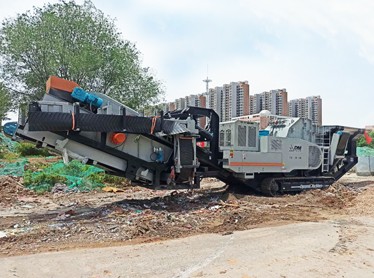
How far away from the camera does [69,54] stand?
941 inches

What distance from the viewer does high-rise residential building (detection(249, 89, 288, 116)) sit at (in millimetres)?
29797

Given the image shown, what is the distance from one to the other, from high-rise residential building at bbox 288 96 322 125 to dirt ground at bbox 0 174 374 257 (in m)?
18.2

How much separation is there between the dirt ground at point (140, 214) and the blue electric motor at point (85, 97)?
2.45 metres

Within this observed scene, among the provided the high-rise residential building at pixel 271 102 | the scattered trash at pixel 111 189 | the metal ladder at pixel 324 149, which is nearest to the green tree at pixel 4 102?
the scattered trash at pixel 111 189

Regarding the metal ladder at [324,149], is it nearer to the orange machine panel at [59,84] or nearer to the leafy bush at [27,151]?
the orange machine panel at [59,84]

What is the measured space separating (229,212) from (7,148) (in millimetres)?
18899

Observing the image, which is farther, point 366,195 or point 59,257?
point 366,195


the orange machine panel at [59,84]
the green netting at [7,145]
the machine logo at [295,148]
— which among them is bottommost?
the green netting at [7,145]

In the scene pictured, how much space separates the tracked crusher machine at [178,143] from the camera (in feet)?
28.2

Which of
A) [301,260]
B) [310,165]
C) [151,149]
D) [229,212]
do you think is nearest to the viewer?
[301,260]

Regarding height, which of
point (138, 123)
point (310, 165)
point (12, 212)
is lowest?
point (12, 212)

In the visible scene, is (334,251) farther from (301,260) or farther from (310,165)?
(310,165)

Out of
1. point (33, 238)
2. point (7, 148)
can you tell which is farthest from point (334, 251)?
point (7, 148)

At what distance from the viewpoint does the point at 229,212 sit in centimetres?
Result: 898
